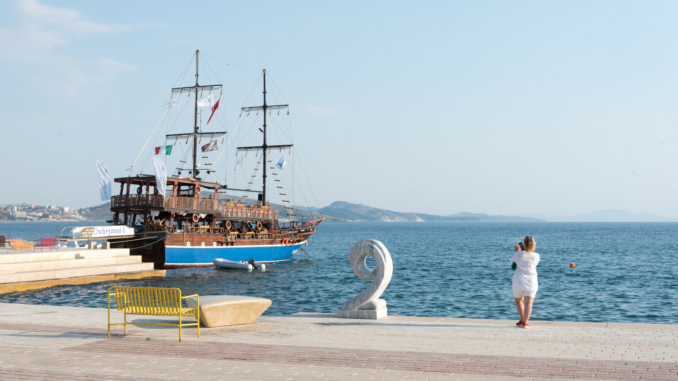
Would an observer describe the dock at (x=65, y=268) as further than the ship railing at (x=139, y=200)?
No

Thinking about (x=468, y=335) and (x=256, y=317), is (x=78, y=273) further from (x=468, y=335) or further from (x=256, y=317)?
(x=468, y=335)

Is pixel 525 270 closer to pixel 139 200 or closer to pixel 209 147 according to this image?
pixel 139 200

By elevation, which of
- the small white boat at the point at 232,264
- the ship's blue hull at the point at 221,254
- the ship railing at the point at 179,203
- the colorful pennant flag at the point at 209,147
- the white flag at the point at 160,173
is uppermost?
the colorful pennant flag at the point at 209,147

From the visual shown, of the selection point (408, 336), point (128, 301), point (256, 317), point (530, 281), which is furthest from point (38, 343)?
point (530, 281)

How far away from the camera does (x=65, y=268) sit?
27391mm

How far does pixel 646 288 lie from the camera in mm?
29109

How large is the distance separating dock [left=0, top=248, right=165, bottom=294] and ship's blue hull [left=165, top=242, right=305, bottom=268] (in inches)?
169

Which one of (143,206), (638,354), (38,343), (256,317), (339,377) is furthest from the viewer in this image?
(143,206)

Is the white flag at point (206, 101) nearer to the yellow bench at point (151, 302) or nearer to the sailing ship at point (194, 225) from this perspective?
the sailing ship at point (194, 225)

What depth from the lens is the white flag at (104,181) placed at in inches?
1467

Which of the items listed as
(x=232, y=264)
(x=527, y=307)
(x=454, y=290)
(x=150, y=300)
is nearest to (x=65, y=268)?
(x=232, y=264)

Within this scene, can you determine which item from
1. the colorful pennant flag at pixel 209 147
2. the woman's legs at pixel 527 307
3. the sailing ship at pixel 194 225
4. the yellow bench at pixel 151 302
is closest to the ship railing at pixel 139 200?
the sailing ship at pixel 194 225

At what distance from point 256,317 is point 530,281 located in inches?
209

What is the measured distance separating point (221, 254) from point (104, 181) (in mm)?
9764
